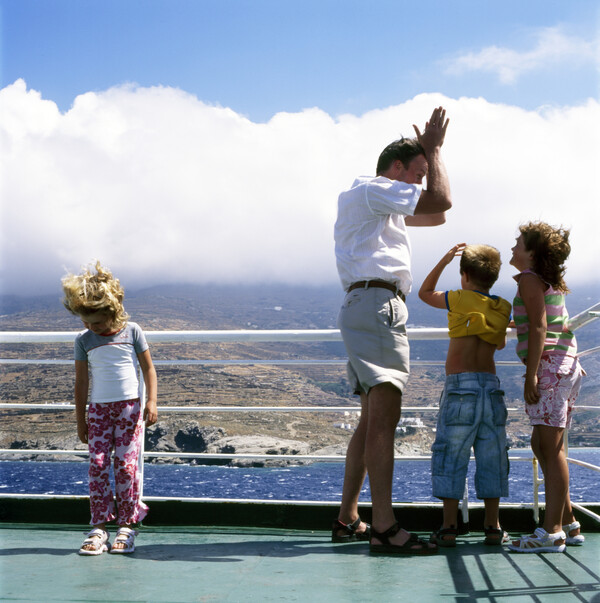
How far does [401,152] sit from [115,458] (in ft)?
4.43

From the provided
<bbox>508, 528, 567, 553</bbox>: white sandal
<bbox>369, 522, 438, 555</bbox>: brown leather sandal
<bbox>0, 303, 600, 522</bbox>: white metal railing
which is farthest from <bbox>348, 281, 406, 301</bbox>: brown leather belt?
<bbox>508, 528, 567, 553</bbox>: white sandal

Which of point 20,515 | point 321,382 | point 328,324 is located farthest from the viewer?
point 328,324

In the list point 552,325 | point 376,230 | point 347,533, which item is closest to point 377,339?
point 376,230

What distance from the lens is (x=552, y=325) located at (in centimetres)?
211

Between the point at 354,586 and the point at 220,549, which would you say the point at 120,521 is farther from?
the point at 354,586

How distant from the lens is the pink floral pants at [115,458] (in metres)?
2.18

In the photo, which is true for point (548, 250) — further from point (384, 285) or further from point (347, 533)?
point (347, 533)

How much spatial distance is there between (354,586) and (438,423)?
0.72m

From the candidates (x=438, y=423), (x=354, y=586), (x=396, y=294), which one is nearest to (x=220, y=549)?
(x=354, y=586)

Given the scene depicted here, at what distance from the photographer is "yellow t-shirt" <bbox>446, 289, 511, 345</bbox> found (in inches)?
84.7

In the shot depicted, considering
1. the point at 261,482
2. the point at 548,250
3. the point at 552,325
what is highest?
the point at 548,250

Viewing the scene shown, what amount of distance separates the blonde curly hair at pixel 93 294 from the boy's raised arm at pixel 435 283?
101cm

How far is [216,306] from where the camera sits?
369ft

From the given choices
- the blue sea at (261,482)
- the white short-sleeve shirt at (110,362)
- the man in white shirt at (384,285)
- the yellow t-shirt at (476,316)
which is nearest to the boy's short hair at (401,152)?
the man in white shirt at (384,285)
